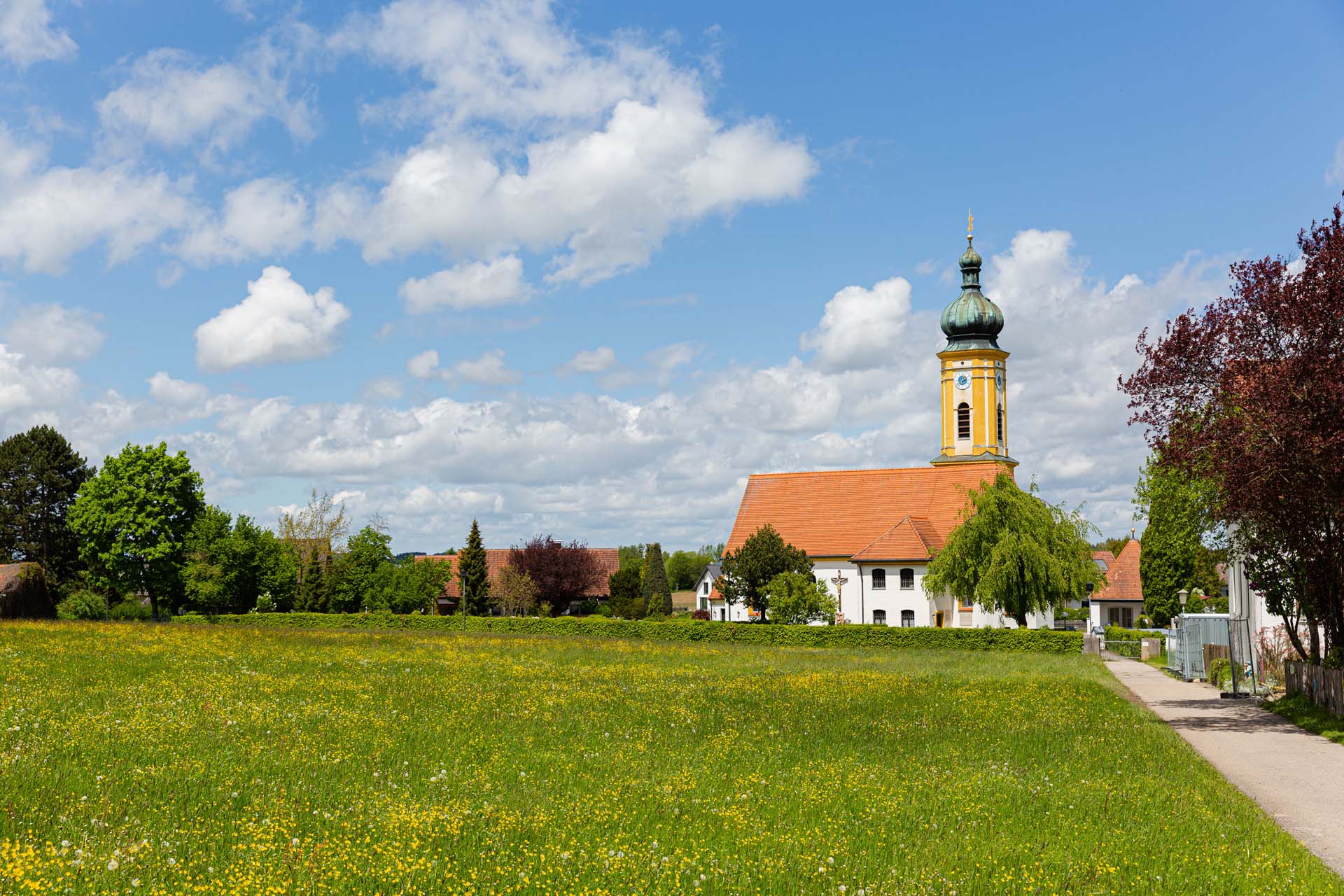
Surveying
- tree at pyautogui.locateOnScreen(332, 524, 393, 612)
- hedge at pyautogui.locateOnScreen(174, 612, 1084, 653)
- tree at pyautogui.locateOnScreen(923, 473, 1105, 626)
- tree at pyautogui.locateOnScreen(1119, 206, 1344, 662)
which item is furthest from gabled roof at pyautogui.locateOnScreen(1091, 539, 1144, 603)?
tree at pyautogui.locateOnScreen(1119, 206, 1344, 662)

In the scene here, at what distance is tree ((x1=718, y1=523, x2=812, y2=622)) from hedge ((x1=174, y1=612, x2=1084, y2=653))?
637 cm

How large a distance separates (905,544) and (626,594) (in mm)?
29910

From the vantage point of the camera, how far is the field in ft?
29.4

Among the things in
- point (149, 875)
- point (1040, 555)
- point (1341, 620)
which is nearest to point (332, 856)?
point (149, 875)

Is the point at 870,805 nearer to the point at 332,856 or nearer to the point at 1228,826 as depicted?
the point at 1228,826

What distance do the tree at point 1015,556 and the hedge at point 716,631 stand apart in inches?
136

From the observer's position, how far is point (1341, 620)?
22578 millimetres

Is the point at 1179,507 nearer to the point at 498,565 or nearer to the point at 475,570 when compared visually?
the point at 475,570

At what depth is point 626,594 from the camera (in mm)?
92562

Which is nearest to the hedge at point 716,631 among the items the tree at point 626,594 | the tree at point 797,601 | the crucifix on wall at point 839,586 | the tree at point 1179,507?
the tree at point 797,601

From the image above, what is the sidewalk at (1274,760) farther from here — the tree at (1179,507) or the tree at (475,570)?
the tree at (475,570)

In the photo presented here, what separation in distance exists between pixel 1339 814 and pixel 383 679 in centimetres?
1820

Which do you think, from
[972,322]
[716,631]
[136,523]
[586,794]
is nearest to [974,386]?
[972,322]

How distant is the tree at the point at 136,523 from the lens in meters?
70.8
